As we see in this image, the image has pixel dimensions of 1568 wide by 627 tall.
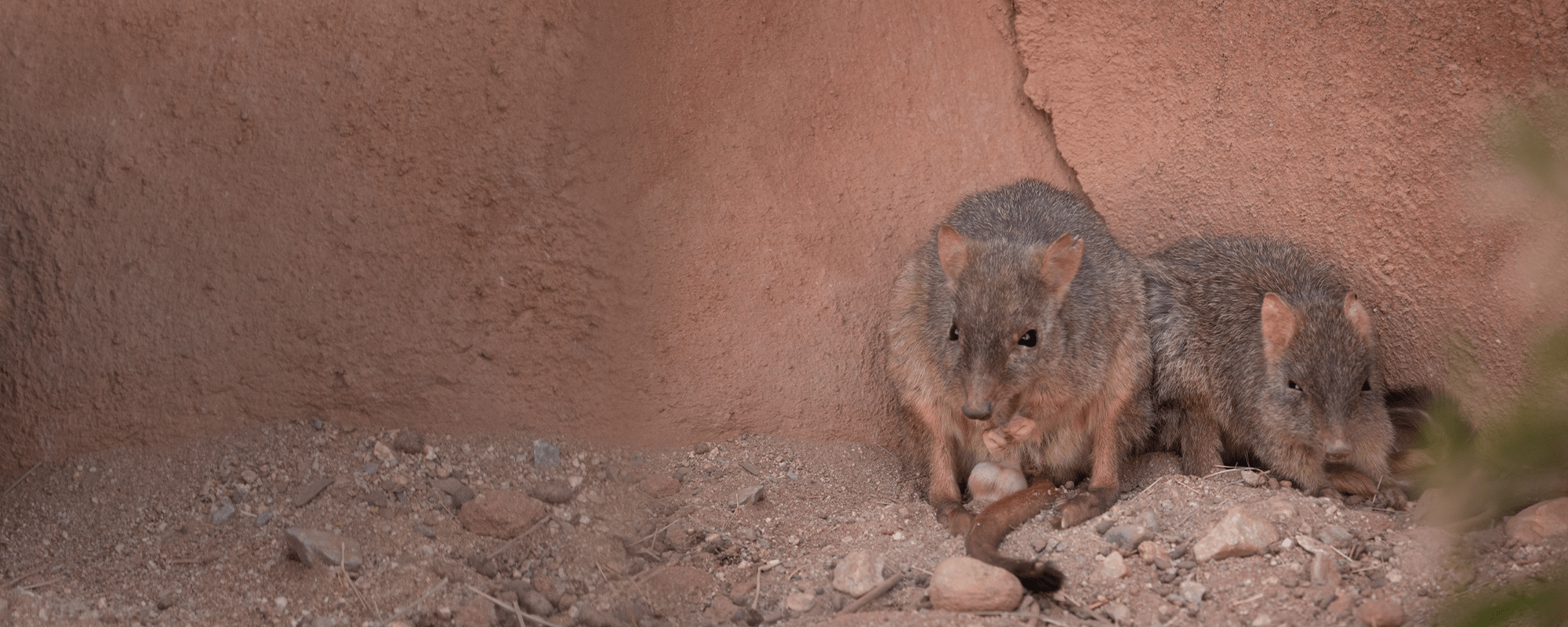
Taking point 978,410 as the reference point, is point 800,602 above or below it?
below

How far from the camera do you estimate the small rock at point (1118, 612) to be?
3963 millimetres

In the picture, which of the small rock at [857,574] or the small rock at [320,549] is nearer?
the small rock at [320,549]

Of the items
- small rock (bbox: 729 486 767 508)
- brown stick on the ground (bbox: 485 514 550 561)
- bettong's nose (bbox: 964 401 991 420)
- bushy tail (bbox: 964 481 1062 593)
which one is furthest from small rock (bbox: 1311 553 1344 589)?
brown stick on the ground (bbox: 485 514 550 561)

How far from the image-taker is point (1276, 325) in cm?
520

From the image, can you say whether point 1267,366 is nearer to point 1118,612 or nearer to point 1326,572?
point 1326,572

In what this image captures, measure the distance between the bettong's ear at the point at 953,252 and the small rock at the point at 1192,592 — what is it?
1733mm

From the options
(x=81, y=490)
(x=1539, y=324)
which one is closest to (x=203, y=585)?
(x=81, y=490)

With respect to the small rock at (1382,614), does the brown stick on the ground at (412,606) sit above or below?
below

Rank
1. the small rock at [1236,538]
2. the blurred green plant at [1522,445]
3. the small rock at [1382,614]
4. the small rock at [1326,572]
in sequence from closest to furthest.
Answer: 1. the blurred green plant at [1522,445]
2. the small rock at [1382,614]
3. the small rock at [1326,572]
4. the small rock at [1236,538]

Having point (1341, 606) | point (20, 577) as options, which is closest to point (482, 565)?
point (20, 577)

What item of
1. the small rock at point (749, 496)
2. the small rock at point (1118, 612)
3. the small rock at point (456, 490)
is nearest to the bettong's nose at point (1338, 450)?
the small rock at point (1118, 612)

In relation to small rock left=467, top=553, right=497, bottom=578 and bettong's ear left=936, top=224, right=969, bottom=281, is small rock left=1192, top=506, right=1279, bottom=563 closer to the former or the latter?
bettong's ear left=936, top=224, right=969, bottom=281

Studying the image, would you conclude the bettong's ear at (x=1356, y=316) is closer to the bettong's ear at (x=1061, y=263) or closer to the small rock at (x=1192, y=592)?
the bettong's ear at (x=1061, y=263)

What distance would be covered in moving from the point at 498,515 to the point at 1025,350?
2441 mm
